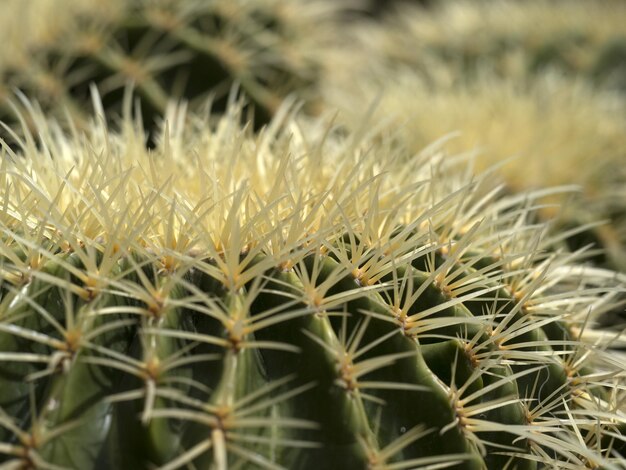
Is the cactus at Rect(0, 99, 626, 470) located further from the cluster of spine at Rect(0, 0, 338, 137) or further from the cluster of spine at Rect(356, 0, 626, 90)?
the cluster of spine at Rect(356, 0, 626, 90)

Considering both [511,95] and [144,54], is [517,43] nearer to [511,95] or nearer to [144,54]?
[511,95]

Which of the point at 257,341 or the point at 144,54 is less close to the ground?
the point at 144,54

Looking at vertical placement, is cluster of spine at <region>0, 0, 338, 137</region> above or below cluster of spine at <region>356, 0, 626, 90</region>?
above

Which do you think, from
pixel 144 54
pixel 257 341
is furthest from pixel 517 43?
Result: pixel 257 341

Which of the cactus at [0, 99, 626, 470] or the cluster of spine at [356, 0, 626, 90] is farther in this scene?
the cluster of spine at [356, 0, 626, 90]

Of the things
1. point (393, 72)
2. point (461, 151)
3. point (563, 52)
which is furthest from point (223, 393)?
point (563, 52)

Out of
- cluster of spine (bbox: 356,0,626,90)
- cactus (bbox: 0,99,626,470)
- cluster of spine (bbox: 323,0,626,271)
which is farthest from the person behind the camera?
cluster of spine (bbox: 356,0,626,90)

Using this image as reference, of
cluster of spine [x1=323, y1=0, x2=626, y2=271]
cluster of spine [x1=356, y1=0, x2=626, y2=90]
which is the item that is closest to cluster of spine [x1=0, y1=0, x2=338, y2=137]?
cluster of spine [x1=323, y1=0, x2=626, y2=271]
